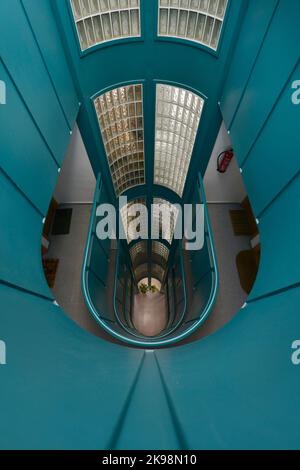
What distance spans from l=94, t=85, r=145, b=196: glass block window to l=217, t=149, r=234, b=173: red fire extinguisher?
7.57 feet

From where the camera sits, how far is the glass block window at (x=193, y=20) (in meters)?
3.92

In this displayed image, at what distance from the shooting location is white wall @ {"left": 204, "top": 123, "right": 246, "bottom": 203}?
18.7 feet

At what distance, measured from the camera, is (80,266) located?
659 cm

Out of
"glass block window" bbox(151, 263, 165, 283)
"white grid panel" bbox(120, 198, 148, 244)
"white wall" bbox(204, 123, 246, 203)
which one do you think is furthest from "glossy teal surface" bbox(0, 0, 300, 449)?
"glass block window" bbox(151, 263, 165, 283)

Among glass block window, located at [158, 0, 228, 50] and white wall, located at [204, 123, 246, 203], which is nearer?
glass block window, located at [158, 0, 228, 50]

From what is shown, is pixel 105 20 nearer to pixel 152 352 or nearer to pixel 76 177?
pixel 76 177

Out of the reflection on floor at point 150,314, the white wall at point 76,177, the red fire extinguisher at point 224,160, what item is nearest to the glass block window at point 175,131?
the red fire extinguisher at point 224,160

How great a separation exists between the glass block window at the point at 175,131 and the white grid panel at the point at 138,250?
478 cm

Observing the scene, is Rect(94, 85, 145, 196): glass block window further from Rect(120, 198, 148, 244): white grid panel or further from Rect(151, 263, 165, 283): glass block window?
Rect(151, 263, 165, 283): glass block window

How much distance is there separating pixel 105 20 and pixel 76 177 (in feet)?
12.0

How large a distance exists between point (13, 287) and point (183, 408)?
1986mm

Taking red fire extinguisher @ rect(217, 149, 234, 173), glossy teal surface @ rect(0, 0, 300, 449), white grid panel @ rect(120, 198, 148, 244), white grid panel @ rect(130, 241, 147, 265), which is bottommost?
glossy teal surface @ rect(0, 0, 300, 449)

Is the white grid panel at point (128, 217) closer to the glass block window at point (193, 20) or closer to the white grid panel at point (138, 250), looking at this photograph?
the white grid panel at point (138, 250)

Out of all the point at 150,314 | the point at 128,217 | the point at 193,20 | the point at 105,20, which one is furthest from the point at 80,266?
the point at 150,314
